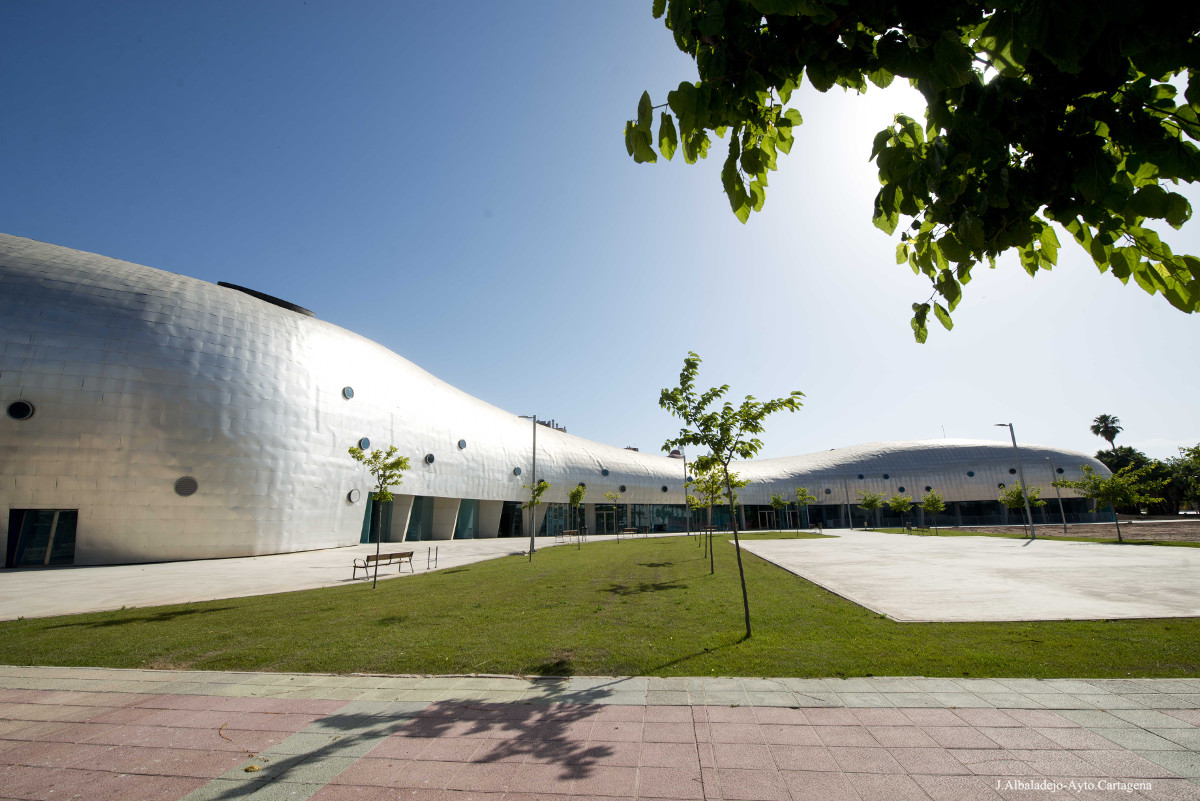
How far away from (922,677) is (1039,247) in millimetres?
5147

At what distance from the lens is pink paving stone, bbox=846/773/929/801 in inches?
138

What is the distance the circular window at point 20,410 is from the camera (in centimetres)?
2202

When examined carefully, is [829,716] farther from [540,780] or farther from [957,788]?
[540,780]

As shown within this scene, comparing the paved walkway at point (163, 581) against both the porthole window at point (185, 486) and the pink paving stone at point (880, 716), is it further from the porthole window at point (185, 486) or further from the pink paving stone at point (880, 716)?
the pink paving stone at point (880, 716)

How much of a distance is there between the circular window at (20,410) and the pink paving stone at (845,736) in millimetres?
32793

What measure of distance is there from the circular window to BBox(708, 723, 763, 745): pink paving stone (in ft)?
105

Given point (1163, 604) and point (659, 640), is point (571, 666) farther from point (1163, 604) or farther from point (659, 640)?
point (1163, 604)

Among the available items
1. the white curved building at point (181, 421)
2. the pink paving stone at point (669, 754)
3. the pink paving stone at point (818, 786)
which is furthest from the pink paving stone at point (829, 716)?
the white curved building at point (181, 421)

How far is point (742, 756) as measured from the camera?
414 centimetres

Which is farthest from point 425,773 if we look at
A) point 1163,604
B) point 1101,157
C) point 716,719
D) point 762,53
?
point 1163,604

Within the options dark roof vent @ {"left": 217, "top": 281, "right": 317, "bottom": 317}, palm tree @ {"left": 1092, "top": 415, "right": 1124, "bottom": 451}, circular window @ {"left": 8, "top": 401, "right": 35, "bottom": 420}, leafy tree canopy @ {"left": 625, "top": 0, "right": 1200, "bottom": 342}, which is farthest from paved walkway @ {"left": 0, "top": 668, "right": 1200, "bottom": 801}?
palm tree @ {"left": 1092, "top": 415, "right": 1124, "bottom": 451}

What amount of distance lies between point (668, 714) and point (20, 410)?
31572 millimetres

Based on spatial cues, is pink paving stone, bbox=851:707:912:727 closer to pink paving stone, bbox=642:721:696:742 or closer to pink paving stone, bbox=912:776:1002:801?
pink paving stone, bbox=912:776:1002:801

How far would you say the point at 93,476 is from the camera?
23.2m
